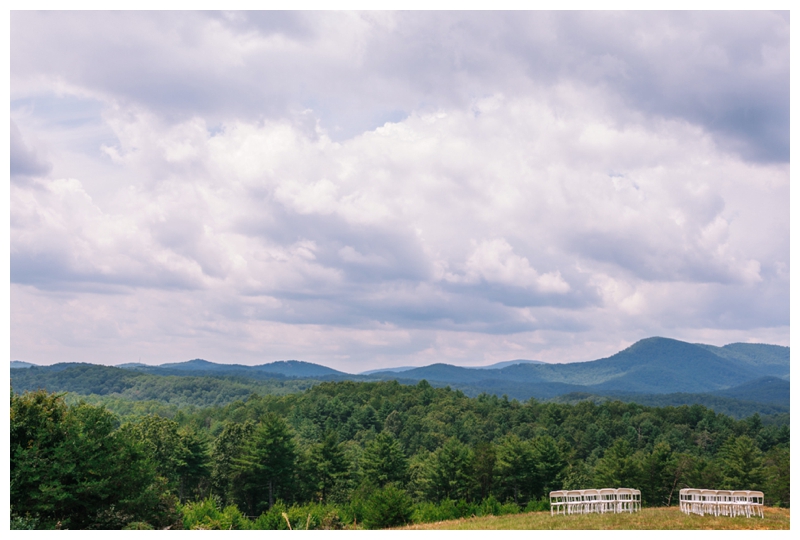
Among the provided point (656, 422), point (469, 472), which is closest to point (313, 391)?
point (656, 422)

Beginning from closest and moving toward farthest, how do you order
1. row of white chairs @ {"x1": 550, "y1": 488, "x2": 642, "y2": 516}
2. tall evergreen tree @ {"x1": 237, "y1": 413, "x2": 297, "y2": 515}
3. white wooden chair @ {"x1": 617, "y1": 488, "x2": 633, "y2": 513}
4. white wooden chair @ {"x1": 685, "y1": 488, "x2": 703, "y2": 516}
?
white wooden chair @ {"x1": 685, "y1": 488, "x2": 703, "y2": 516}
row of white chairs @ {"x1": 550, "y1": 488, "x2": 642, "y2": 516}
white wooden chair @ {"x1": 617, "y1": 488, "x2": 633, "y2": 513}
tall evergreen tree @ {"x1": 237, "y1": 413, "x2": 297, "y2": 515}

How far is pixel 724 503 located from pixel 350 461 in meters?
51.9

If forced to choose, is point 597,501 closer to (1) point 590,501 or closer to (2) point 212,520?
(1) point 590,501

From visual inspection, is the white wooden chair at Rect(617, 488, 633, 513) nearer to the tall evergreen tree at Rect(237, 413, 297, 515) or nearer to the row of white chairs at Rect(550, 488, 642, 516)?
the row of white chairs at Rect(550, 488, 642, 516)

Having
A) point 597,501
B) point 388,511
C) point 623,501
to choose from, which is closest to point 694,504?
point 623,501

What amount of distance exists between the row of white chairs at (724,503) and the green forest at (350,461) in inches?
497

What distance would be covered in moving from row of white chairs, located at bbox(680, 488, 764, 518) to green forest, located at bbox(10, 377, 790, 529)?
12.6 meters

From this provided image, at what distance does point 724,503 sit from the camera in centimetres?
2130

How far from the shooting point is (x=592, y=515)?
72.9 feet

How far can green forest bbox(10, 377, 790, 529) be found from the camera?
2711 cm

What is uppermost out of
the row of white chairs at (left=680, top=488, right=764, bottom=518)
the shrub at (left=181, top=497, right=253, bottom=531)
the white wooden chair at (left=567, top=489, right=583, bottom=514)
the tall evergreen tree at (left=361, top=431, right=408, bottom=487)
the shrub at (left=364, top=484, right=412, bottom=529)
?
the row of white chairs at (left=680, top=488, right=764, bottom=518)

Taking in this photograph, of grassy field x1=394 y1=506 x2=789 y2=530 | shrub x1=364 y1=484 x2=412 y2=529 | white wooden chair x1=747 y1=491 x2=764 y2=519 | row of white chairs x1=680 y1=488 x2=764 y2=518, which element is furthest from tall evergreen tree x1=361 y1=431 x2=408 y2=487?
white wooden chair x1=747 y1=491 x2=764 y2=519

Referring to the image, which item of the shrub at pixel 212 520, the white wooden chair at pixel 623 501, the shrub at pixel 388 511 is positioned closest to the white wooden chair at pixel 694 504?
the white wooden chair at pixel 623 501

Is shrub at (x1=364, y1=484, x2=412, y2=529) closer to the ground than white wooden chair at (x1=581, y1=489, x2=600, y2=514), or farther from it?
closer to the ground
